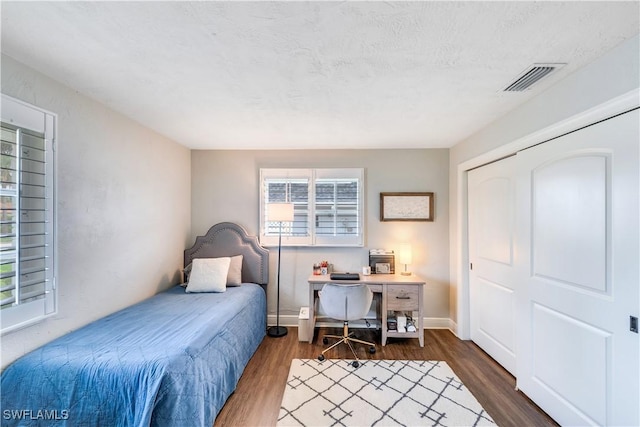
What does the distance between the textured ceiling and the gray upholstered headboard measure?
5.42 ft

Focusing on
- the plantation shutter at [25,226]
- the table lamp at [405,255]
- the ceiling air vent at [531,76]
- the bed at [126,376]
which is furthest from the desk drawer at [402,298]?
the plantation shutter at [25,226]

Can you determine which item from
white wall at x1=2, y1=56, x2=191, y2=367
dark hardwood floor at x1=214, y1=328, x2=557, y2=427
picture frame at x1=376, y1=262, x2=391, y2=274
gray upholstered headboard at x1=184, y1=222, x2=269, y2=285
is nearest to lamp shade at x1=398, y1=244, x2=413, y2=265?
picture frame at x1=376, y1=262, x2=391, y2=274

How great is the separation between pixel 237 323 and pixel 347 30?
250 centimetres

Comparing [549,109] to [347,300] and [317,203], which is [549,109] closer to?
[347,300]

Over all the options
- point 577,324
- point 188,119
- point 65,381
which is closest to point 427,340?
point 577,324

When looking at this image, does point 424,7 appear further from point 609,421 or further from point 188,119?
point 609,421

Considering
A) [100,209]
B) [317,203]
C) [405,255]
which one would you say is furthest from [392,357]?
[100,209]

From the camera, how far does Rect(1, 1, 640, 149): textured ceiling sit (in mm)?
1237

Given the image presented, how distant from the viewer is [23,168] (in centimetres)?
170

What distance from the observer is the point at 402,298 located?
3.16 m

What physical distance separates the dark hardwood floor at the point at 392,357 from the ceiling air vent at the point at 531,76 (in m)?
2.47

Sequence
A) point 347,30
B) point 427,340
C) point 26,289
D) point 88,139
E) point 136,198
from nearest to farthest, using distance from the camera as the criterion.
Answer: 1. point 347,30
2. point 26,289
3. point 88,139
4. point 136,198
5. point 427,340

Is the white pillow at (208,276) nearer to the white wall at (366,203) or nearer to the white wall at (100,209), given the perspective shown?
the white wall at (100,209)

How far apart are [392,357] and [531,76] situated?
2.81 meters
